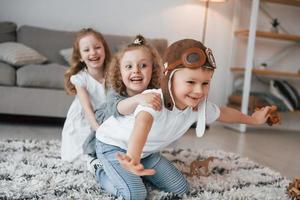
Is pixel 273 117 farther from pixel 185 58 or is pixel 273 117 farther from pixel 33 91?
pixel 33 91

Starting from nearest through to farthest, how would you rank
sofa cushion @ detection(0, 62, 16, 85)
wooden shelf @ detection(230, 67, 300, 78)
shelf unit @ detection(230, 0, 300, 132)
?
sofa cushion @ detection(0, 62, 16, 85)
shelf unit @ detection(230, 0, 300, 132)
wooden shelf @ detection(230, 67, 300, 78)

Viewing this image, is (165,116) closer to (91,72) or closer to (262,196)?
(262,196)

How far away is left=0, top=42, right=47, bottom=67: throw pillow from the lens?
2.35 meters

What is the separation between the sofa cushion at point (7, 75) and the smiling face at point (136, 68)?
1.28m

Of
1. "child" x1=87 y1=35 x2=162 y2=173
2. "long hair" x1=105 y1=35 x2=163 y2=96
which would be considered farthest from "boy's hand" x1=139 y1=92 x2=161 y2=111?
"long hair" x1=105 y1=35 x2=163 y2=96

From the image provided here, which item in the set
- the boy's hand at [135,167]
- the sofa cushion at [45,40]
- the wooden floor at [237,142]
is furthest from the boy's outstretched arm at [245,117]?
the sofa cushion at [45,40]

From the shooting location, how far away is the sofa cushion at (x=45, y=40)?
274 cm

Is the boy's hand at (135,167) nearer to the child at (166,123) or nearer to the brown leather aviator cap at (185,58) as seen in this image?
the child at (166,123)

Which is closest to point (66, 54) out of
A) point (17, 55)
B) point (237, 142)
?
point (17, 55)

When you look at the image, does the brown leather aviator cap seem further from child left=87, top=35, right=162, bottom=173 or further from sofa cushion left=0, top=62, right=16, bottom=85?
sofa cushion left=0, top=62, right=16, bottom=85

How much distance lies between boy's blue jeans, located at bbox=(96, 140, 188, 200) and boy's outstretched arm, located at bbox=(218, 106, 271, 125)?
0.25 m

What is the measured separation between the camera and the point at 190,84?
3.30ft

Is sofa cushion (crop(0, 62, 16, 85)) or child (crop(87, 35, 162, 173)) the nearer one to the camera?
child (crop(87, 35, 162, 173))

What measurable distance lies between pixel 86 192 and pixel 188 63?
0.53 meters
